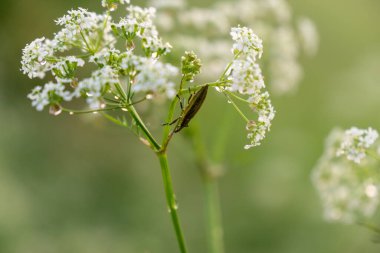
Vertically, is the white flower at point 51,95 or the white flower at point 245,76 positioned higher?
the white flower at point 51,95

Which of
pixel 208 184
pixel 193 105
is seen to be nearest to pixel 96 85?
pixel 193 105

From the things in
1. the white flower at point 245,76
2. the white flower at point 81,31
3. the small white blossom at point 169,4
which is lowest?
the white flower at point 245,76

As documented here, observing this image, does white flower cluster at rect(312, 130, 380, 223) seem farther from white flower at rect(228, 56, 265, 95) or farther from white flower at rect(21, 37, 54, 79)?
white flower at rect(21, 37, 54, 79)

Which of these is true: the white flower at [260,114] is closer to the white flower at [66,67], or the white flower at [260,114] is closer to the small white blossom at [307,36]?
the white flower at [66,67]

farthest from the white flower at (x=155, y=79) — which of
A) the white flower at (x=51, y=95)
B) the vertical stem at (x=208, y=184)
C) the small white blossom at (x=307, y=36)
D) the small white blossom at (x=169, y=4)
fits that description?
the small white blossom at (x=307, y=36)

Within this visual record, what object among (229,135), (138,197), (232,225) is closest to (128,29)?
(232,225)

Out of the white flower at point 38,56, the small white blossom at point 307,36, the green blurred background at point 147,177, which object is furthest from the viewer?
the green blurred background at point 147,177

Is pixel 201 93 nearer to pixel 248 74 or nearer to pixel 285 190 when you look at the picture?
pixel 248 74
